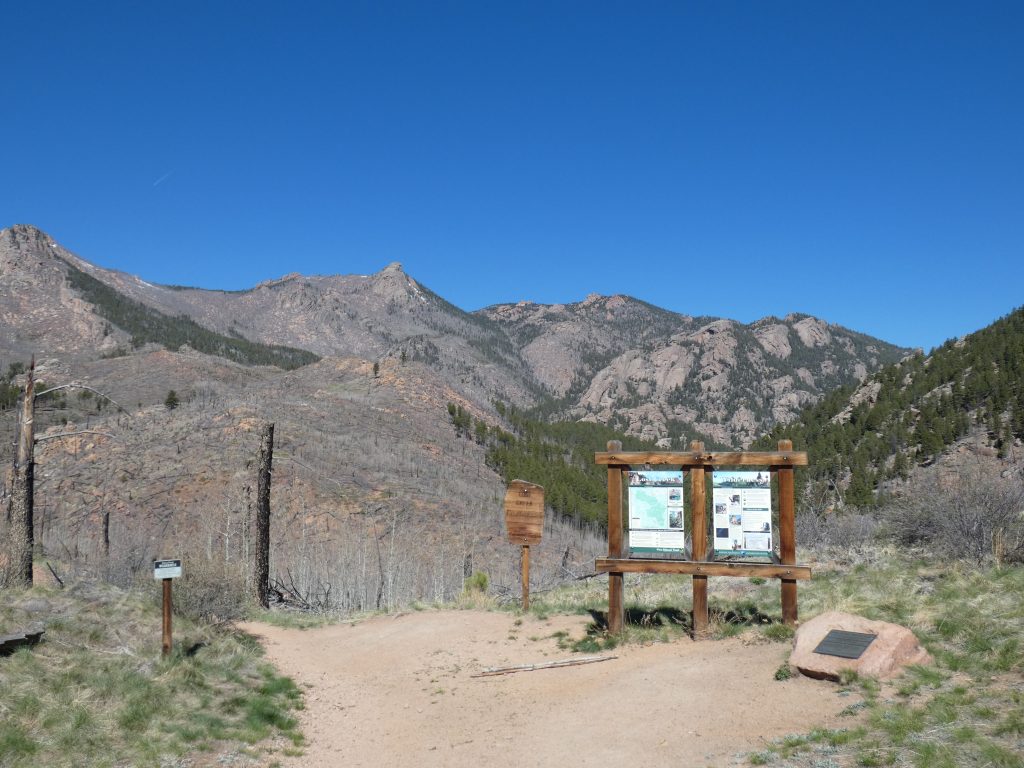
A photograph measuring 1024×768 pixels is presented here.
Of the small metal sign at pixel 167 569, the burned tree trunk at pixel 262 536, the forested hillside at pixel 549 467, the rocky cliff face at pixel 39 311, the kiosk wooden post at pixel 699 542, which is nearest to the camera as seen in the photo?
the small metal sign at pixel 167 569

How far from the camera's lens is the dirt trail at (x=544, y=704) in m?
6.18

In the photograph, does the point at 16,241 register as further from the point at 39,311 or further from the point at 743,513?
the point at 743,513

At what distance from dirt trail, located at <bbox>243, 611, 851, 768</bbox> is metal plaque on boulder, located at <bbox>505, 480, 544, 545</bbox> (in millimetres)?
2698

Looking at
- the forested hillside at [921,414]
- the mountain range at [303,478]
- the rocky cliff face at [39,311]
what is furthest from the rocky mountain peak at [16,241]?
Result: the forested hillside at [921,414]

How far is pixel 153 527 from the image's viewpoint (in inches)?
1248

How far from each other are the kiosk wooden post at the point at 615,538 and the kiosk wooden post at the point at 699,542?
0.99 m

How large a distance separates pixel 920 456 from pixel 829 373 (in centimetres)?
16226

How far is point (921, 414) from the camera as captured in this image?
50969mm

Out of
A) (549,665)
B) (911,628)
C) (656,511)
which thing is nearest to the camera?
(911,628)

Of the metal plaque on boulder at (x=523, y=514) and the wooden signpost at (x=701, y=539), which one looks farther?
the metal plaque on boulder at (x=523, y=514)

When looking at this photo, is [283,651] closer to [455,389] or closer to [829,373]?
[455,389]

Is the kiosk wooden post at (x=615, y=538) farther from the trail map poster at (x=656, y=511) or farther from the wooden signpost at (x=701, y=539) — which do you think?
the trail map poster at (x=656, y=511)

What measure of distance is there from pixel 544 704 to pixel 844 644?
10.3ft

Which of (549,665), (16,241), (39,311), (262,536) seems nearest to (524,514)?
(549,665)
